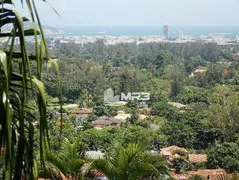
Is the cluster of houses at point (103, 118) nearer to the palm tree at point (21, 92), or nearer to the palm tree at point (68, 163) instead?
the palm tree at point (68, 163)

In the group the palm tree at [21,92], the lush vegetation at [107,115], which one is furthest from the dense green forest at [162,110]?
the palm tree at [21,92]

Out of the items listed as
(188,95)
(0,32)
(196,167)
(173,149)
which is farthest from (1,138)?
(188,95)

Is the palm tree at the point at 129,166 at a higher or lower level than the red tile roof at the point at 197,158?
higher

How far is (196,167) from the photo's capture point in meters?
11.3

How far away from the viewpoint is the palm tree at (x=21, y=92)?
0.99 meters

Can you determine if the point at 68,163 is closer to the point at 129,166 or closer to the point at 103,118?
the point at 129,166

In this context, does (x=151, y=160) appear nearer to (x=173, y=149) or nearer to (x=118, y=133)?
(x=173, y=149)

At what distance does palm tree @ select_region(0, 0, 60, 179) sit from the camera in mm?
986

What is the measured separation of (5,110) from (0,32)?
0.25m

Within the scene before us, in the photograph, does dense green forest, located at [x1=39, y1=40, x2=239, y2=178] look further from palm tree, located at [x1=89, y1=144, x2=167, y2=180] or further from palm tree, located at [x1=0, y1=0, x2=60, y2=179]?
palm tree, located at [x1=0, y1=0, x2=60, y2=179]
